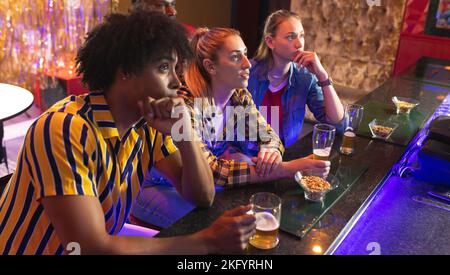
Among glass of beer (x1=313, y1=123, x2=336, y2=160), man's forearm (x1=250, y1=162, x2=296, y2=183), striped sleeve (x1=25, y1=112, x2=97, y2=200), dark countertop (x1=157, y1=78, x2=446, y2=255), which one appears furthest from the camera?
glass of beer (x1=313, y1=123, x2=336, y2=160)

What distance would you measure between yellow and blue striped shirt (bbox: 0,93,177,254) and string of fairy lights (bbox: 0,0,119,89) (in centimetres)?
259

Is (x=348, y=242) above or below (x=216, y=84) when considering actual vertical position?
below

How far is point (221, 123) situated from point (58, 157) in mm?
1060

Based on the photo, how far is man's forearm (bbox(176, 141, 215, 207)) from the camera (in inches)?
55.2

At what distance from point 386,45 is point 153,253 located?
387 cm

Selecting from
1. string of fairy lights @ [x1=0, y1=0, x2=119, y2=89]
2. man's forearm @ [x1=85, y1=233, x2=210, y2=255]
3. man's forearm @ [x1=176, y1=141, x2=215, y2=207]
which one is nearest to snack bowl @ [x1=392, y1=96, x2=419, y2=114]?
man's forearm @ [x1=176, y1=141, x2=215, y2=207]

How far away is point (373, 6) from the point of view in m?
4.30

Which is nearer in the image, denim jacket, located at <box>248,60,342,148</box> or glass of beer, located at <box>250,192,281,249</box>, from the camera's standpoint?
glass of beer, located at <box>250,192,281,249</box>

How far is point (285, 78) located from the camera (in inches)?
98.3

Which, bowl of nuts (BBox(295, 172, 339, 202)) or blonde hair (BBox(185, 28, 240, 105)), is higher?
blonde hair (BBox(185, 28, 240, 105))

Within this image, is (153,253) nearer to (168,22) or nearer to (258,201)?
(258,201)

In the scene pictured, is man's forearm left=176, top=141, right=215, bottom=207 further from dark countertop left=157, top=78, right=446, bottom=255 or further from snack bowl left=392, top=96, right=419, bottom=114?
snack bowl left=392, top=96, right=419, bottom=114

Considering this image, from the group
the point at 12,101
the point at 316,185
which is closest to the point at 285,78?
the point at 316,185

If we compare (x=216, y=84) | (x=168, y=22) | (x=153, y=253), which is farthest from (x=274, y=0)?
(x=153, y=253)
